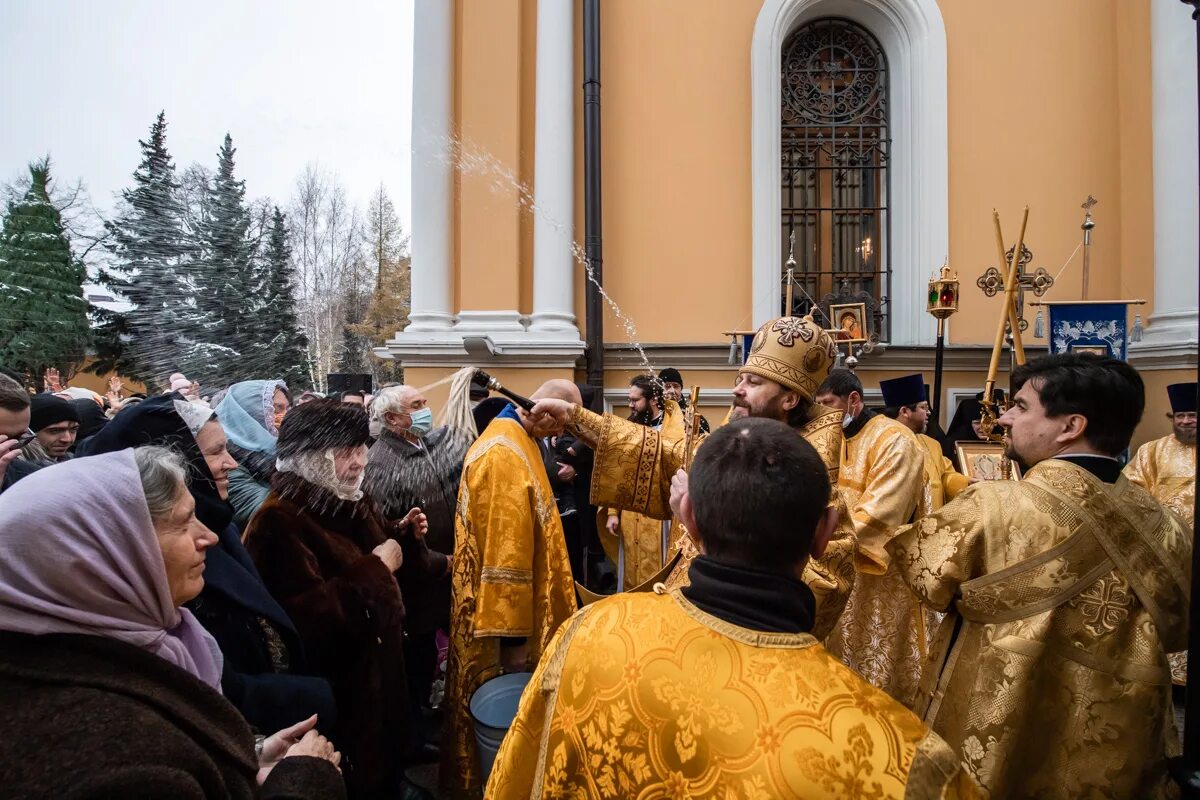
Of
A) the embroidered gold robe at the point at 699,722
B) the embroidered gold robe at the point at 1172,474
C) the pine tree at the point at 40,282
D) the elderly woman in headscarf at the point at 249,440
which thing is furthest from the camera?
the embroidered gold robe at the point at 1172,474

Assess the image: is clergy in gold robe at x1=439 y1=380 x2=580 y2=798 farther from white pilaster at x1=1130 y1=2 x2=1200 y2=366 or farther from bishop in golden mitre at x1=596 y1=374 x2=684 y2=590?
white pilaster at x1=1130 y1=2 x2=1200 y2=366

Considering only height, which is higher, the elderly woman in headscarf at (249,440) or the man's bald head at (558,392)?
the man's bald head at (558,392)

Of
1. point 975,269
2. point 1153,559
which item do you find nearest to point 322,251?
point 1153,559

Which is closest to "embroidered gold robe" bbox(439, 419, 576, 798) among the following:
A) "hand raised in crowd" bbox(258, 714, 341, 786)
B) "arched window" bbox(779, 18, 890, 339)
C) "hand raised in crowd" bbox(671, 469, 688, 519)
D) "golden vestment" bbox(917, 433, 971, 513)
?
"hand raised in crowd" bbox(258, 714, 341, 786)

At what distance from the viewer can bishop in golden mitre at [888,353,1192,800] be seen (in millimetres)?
1844

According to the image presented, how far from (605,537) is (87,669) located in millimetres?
3978

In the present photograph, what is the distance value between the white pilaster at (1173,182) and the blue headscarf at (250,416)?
8379 millimetres

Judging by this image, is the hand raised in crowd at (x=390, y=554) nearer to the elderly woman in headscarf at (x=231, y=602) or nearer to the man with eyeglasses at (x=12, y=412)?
the elderly woman in headscarf at (x=231, y=602)

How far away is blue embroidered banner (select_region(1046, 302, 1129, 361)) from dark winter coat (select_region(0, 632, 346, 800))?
21.7 ft

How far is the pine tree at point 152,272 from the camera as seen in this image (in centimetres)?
305

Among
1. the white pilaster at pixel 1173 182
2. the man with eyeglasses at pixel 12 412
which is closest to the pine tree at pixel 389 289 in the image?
the man with eyeglasses at pixel 12 412

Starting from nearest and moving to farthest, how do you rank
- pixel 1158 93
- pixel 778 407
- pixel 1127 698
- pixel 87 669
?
pixel 87 669, pixel 1127 698, pixel 778 407, pixel 1158 93

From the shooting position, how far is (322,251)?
3.97 meters

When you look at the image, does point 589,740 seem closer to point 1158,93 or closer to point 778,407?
point 778,407
